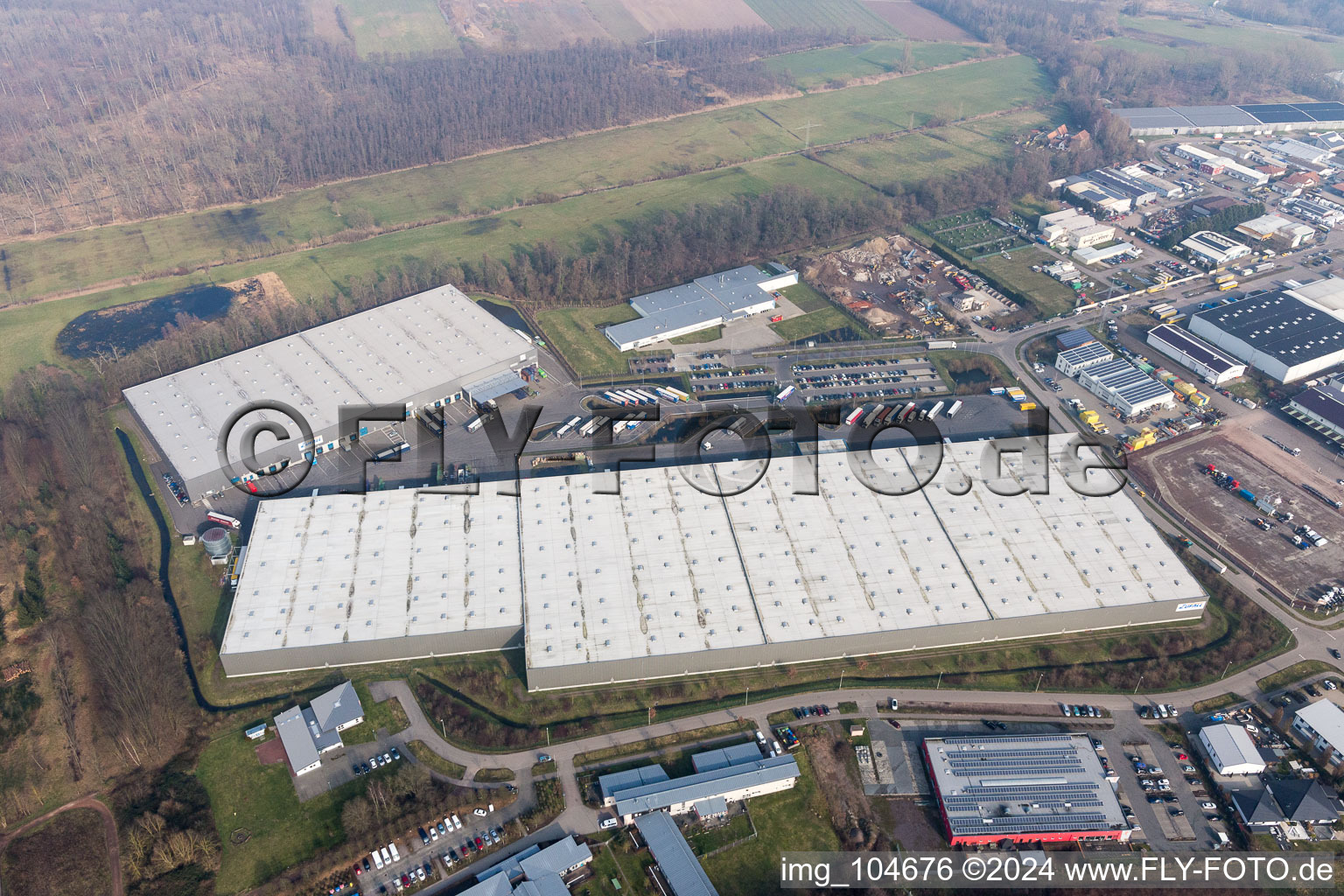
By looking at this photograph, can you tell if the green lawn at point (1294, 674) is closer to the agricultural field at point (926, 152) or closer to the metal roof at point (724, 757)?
the metal roof at point (724, 757)

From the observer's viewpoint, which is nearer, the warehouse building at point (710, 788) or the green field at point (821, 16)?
the warehouse building at point (710, 788)

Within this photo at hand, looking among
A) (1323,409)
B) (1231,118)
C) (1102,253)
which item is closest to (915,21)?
(1231,118)

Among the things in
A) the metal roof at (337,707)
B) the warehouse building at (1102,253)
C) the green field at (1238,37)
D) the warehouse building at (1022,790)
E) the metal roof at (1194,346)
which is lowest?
the green field at (1238,37)

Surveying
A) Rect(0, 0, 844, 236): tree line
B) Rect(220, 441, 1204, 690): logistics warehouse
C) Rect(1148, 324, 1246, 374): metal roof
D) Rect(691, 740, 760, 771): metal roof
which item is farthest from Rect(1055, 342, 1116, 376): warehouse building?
Rect(0, 0, 844, 236): tree line

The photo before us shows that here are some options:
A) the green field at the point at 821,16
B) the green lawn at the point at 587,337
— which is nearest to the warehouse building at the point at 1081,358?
the green lawn at the point at 587,337

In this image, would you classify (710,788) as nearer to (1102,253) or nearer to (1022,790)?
(1022,790)

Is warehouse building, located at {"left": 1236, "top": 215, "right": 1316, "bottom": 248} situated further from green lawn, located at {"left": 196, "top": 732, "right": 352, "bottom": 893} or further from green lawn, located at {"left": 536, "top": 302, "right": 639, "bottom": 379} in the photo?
green lawn, located at {"left": 196, "top": 732, "right": 352, "bottom": 893}

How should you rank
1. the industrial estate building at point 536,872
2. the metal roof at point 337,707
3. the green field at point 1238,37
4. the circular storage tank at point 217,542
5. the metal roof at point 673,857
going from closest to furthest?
1. the industrial estate building at point 536,872
2. the metal roof at point 673,857
3. the metal roof at point 337,707
4. the circular storage tank at point 217,542
5. the green field at point 1238,37
